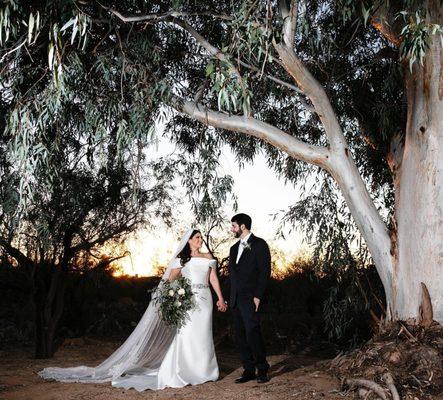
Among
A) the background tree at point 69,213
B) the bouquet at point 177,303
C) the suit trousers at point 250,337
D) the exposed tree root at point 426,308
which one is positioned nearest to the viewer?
the exposed tree root at point 426,308

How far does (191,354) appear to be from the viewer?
248 inches

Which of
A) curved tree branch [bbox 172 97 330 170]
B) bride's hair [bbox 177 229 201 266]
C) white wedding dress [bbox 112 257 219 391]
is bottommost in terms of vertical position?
white wedding dress [bbox 112 257 219 391]

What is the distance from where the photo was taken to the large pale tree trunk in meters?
5.77

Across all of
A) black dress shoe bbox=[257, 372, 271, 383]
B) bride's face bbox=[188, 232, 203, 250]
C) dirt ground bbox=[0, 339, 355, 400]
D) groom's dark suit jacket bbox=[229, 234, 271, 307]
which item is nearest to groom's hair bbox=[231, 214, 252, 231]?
groom's dark suit jacket bbox=[229, 234, 271, 307]

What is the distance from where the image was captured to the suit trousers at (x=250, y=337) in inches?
235

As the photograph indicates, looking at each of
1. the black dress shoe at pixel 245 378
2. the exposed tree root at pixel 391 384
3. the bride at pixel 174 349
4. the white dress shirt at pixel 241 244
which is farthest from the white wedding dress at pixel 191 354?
the exposed tree root at pixel 391 384

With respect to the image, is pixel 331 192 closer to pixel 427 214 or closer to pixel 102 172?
pixel 427 214

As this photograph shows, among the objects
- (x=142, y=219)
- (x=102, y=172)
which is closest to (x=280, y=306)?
(x=142, y=219)

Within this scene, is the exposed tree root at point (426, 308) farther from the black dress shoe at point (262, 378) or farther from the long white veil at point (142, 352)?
the long white veil at point (142, 352)

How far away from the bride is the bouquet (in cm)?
6

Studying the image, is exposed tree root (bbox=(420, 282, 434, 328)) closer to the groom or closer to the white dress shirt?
the groom

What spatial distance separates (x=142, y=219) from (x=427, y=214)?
Answer: 5823mm

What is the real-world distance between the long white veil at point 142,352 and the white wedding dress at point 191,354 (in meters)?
0.13

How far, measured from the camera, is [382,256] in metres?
6.13
